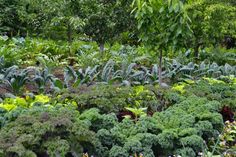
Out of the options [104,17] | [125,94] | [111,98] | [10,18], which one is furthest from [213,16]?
[10,18]

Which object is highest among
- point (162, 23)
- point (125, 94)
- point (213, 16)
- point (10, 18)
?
point (162, 23)

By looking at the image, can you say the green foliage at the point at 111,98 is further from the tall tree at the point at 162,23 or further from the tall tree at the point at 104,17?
the tall tree at the point at 104,17

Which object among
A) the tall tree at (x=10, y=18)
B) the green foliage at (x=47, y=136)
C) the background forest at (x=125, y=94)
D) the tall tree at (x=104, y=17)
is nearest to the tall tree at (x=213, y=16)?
the background forest at (x=125, y=94)

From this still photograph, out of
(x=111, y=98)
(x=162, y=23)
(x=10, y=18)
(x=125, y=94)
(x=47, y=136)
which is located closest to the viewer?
(x=47, y=136)

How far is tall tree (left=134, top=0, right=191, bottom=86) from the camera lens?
252 inches

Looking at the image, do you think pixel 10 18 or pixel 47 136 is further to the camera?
pixel 10 18

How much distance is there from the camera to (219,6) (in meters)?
10.3

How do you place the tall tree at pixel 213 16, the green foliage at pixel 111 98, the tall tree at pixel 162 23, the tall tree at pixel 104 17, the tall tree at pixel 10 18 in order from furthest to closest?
the tall tree at pixel 10 18 → the tall tree at pixel 213 16 → the tall tree at pixel 104 17 → the tall tree at pixel 162 23 → the green foliage at pixel 111 98

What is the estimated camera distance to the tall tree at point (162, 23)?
6398 mm

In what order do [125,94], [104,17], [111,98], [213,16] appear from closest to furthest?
[111,98], [125,94], [104,17], [213,16]

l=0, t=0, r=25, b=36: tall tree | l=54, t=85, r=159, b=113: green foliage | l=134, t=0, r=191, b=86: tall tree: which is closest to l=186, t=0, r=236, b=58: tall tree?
l=134, t=0, r=191, b=86: tall tree

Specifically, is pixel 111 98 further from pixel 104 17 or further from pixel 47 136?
pixel 104 17

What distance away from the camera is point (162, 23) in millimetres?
6641

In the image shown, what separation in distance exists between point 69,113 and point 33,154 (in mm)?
720
